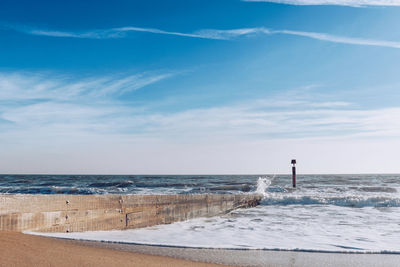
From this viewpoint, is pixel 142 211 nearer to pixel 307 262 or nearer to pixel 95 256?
pixel 95 256

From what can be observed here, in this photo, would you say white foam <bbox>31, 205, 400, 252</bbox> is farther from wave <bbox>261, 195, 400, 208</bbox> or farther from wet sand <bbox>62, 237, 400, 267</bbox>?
wave <bbox>261, 195, 400, 208</bbox>

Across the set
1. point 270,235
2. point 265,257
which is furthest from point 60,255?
point 270,235

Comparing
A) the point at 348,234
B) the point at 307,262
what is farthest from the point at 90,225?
the point at 348,234

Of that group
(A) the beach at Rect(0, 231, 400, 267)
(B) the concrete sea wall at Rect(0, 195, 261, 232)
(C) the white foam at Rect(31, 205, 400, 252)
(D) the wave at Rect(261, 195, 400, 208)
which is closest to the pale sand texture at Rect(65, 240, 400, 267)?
(A) the beach at Rect(0, 231, 400, 267)

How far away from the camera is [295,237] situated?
16.8 ft

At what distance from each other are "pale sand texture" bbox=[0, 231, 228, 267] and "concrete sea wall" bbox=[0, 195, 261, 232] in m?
0.35

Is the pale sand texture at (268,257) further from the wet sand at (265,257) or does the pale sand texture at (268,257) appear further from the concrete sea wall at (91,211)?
the concrete sea wall at (91,211)

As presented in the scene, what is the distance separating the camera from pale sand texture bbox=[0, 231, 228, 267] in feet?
8.82

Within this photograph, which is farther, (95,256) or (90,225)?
(90,225)

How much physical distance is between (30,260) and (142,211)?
10.0ft

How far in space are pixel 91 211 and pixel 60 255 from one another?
1.92 m

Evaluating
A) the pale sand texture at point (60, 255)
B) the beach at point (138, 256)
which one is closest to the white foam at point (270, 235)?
the beach at point (138, 256)

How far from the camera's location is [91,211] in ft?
15.8

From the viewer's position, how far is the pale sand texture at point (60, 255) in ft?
8.82
